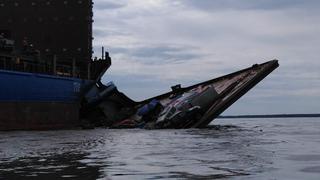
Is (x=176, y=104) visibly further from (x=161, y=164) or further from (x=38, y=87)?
(x=161, y=164)

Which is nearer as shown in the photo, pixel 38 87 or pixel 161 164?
pixel 161 164

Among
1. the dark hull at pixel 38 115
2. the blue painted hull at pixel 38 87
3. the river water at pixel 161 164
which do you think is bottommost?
the river water at pixel 161 164

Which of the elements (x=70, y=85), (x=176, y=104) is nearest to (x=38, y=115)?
(x=70, y=85)

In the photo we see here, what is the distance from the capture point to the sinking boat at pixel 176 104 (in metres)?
32.2

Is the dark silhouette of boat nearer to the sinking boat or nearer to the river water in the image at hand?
the sinking boat

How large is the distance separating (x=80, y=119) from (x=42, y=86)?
4.63m

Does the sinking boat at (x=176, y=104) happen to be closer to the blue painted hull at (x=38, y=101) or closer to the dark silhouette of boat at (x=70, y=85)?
the dark silhouette of boat at (x=70, y=85)

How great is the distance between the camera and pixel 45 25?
38.0 m

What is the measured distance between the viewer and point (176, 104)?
32.8 meters

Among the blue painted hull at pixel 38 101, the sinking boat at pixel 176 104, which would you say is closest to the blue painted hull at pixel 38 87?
the blue painted hull at pixel 38 101

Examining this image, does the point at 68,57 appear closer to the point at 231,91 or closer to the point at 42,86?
the point at 42,86

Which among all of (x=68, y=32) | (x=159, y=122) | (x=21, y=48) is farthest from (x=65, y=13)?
(x=159, y=122)

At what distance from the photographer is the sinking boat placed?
106ft

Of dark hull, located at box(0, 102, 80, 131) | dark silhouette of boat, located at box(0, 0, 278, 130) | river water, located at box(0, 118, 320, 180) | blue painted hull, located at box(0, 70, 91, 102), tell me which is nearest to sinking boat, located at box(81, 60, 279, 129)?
dark silhouette of boat, located at box(0, 0, 278, 130)
